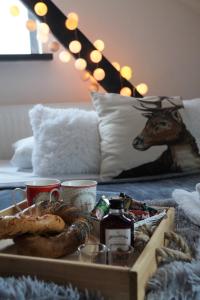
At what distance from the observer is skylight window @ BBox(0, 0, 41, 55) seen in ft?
8.70

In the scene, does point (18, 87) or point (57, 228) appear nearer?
point (57, 228)

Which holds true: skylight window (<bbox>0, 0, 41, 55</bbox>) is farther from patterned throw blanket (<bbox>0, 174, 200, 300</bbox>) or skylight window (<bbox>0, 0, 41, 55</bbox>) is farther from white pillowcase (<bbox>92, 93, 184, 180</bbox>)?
patterned throw blanket (<bbox>0, 174, 200, 300</bbox>)

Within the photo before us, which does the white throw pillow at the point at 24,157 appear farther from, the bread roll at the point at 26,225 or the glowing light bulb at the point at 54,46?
the bread roll at the point at 26,225

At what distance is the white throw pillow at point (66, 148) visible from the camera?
5.75 feet

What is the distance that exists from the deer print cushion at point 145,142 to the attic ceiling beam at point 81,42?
73cm

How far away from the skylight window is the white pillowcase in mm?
1089

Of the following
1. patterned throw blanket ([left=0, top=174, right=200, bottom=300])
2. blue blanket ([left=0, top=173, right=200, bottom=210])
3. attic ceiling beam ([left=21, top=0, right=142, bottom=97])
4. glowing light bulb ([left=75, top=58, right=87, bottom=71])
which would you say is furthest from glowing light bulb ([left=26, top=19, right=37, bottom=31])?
patterned throw blanket ([left=0, top=174, right=200, bottom=300])

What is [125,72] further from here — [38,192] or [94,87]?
[38,192]

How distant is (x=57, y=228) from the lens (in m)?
0.77

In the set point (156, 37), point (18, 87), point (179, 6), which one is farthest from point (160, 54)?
point (18, 87)

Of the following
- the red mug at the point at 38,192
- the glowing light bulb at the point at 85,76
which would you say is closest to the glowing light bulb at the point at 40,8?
the glowing light bulb at the point at 85,76

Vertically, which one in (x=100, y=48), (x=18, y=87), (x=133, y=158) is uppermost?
(x=100, y=48)

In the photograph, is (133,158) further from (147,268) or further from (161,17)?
(161,17)

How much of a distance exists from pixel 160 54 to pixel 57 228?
2.11 metres
